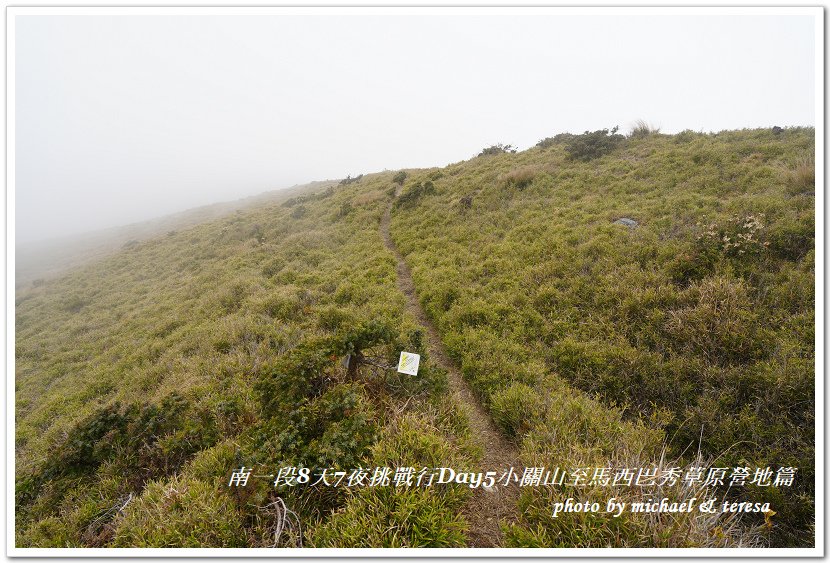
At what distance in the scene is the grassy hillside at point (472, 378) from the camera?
359cm

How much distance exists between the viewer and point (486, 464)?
179 inches

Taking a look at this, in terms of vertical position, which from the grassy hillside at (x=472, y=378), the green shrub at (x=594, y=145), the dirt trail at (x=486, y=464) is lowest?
the dirt trail at (x=486, y=464)

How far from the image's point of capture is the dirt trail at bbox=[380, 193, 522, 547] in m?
3.54

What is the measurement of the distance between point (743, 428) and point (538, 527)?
3492mm

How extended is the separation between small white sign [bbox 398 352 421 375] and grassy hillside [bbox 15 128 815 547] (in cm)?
39

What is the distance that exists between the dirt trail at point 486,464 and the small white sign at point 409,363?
44.3 inches

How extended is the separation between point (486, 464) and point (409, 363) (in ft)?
6.13

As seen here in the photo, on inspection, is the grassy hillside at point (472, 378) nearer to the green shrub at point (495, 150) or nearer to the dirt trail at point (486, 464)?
the dirt trail at point (486, 464)

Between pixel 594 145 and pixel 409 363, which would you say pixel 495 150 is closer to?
pixel 594 145

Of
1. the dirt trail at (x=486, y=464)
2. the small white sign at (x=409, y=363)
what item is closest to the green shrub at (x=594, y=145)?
the dirt trail at (x=486, y=464)

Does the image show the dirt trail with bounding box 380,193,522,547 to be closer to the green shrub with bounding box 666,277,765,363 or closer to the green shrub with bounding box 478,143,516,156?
the green shrub with bounding box 666,277,765,363

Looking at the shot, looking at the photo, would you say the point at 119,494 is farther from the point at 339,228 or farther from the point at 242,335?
the point at 339,228

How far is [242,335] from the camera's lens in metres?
8.54

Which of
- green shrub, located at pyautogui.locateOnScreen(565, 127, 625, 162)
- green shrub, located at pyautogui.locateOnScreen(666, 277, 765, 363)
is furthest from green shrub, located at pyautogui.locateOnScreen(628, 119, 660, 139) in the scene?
green shrub, located at pyautogui.locateOnScreen(666, 277, 765, 363)
